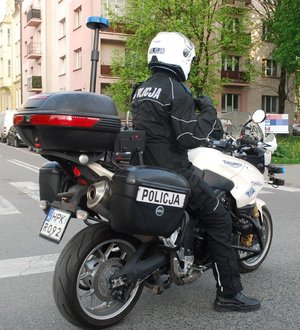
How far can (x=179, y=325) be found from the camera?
3410mm

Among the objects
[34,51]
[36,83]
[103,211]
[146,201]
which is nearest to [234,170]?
[146,201]

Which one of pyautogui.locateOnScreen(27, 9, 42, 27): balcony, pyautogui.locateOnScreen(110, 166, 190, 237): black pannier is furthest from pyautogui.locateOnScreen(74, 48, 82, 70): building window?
pyautogui.locateOnScreen(110, 166, 190, 237): black pannier

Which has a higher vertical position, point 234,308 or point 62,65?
point 62,65

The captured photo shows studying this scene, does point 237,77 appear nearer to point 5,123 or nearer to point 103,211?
point 5,123

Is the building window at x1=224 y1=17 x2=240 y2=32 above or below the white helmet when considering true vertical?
above

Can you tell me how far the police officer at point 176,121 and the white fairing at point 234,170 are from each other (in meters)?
0.30

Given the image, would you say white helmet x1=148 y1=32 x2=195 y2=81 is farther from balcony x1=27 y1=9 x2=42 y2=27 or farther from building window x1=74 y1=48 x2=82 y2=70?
balcony x1=27 y1=9 x2=42 y2=27

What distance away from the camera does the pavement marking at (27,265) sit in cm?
458

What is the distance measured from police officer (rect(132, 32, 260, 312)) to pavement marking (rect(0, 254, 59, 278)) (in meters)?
1.95

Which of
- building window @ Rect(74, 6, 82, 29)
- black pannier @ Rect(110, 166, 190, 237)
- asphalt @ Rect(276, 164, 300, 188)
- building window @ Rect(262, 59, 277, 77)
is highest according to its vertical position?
building window @ Rect(74, 6, 82, 29)

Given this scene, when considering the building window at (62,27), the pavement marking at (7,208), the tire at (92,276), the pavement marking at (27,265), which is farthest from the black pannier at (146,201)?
the building window at (62,27)

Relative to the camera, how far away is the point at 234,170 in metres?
3.92

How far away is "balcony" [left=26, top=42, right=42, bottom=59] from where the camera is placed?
134ft

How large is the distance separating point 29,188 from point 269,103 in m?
30.2
